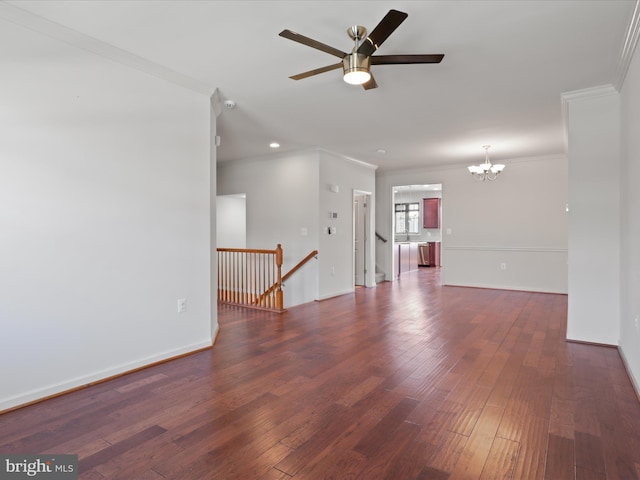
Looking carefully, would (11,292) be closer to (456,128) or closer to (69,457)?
(69,457)

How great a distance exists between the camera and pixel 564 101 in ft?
12.6

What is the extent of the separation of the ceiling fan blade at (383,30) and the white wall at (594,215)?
2.64m

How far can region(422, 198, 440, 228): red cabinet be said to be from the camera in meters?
12.4

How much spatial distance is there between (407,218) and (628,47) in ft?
34.2

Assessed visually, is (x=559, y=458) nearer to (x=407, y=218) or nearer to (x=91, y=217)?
(x=91, y=217)

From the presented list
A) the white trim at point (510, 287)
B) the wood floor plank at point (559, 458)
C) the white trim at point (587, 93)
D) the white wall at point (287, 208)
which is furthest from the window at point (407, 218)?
the wood floor plank at point (559, 458)

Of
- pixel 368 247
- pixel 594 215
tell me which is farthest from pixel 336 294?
pixel 594 215

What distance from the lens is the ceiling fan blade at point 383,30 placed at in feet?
6.48

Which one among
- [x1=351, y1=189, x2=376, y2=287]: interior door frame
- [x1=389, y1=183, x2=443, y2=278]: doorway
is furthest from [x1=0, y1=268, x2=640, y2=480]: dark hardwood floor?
[x1=389, y1=183, x2=443, y2=278]: doorway

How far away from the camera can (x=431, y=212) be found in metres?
12.4

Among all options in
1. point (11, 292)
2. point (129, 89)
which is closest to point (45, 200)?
point (11, 292)

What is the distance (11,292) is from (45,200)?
2.12 feet

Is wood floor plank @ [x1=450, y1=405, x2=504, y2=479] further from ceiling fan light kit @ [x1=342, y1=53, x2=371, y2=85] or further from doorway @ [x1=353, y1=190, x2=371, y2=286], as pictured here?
doorway @ [x1=353, y1=190, x2=371, y2=286]

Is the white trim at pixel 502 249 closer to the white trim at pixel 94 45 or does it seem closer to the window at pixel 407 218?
the window at pixel 407 218
